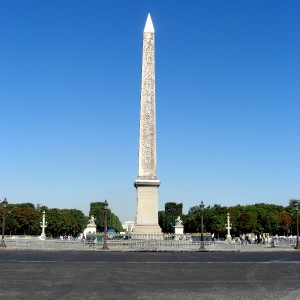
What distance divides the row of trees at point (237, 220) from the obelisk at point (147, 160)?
173 ft

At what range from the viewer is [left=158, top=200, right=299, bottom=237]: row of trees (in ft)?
304

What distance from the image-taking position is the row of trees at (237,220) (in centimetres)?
→ 9256

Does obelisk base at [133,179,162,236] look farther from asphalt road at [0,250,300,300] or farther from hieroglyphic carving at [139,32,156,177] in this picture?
asphalt road at [0,250,300,300]

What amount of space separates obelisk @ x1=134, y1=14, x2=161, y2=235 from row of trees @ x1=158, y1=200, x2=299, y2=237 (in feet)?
173

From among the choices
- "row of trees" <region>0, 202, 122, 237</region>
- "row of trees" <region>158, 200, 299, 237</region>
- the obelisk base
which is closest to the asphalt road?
the obelisk base

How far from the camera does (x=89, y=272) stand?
16.0 m

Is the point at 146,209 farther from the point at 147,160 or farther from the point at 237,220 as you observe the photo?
the point at 237,220

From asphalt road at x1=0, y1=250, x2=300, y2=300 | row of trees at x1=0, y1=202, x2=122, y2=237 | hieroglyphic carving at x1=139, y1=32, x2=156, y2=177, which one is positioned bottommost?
asphalt road at x1=0, y1=250, x2=300, y2=300

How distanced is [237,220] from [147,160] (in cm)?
5965

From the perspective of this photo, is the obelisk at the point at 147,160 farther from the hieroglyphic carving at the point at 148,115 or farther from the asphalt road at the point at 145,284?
the asphalt road at the point at 145,284

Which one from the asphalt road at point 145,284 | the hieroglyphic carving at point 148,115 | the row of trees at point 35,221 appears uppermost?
the hieroglyphic carving at point 148,115

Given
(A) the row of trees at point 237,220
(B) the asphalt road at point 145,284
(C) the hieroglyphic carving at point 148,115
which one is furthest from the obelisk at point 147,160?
(A) the row of trees at point 237,220

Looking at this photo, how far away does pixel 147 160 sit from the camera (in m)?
38.8

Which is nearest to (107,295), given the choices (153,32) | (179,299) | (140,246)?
(179,299)
